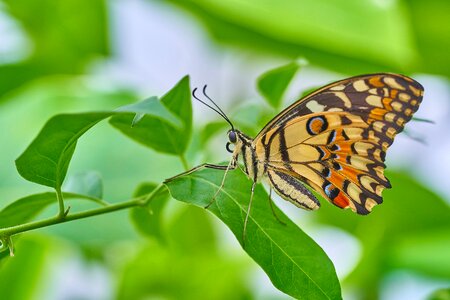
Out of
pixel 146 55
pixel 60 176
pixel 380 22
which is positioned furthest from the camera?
pixel 146 55

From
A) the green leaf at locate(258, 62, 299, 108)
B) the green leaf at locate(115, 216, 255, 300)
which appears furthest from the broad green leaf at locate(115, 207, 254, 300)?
the green leaf at locate(258, 62, 299, 108)

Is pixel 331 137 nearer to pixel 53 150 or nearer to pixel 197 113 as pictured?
pixel 53 150

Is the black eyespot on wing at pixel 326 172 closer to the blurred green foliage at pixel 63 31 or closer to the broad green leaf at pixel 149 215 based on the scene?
Result: the broad green leaf at pixel 149 215

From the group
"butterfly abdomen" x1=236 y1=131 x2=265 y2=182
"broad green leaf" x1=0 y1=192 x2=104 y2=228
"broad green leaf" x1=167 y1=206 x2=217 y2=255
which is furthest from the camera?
"broad green leaf" x1=167 y1=206 x2=217 y2=255

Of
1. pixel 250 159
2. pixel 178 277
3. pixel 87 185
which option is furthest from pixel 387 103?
pixel 178 277

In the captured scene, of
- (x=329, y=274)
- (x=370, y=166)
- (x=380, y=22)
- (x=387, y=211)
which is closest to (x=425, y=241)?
(x=387, y=211)

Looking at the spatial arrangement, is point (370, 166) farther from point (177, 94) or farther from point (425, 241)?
point (425, 241)

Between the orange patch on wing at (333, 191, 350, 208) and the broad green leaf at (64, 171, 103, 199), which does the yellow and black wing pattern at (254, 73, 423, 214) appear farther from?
the broad green leaf at (64, 171, 103, 199)
